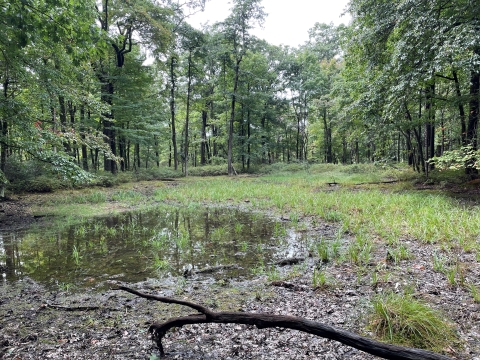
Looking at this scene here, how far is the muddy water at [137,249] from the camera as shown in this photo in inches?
178

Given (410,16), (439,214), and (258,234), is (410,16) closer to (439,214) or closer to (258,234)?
(439,214)

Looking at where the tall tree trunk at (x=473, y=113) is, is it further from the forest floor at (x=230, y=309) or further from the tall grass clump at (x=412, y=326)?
the tall grass clump at (x=412, y=326)

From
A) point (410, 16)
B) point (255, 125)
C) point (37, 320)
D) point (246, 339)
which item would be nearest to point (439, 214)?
point (246, 339)

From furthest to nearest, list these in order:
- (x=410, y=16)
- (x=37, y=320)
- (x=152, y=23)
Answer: (x=152, y=23) < (x=410, y=16) < (x=37, y=320)

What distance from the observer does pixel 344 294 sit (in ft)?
11.2

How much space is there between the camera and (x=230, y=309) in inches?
126

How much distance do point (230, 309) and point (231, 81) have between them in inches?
1102

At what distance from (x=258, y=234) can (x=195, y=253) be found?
1.95 meters

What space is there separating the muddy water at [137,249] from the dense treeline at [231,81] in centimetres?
220

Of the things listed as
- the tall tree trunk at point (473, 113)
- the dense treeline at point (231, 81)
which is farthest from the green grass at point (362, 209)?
the tall tree trunk at point (473, 113)

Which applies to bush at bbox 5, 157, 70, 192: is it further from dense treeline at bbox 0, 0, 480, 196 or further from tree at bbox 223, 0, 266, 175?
tree at bbox 223, 0, 266, 175

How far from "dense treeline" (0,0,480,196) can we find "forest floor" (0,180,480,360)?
3829 mm

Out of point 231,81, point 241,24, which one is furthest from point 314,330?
point 231,81

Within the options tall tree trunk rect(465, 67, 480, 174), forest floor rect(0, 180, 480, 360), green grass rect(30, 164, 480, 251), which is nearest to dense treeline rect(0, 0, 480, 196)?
tall tree trunk rect(465, 67, 480, 174)
